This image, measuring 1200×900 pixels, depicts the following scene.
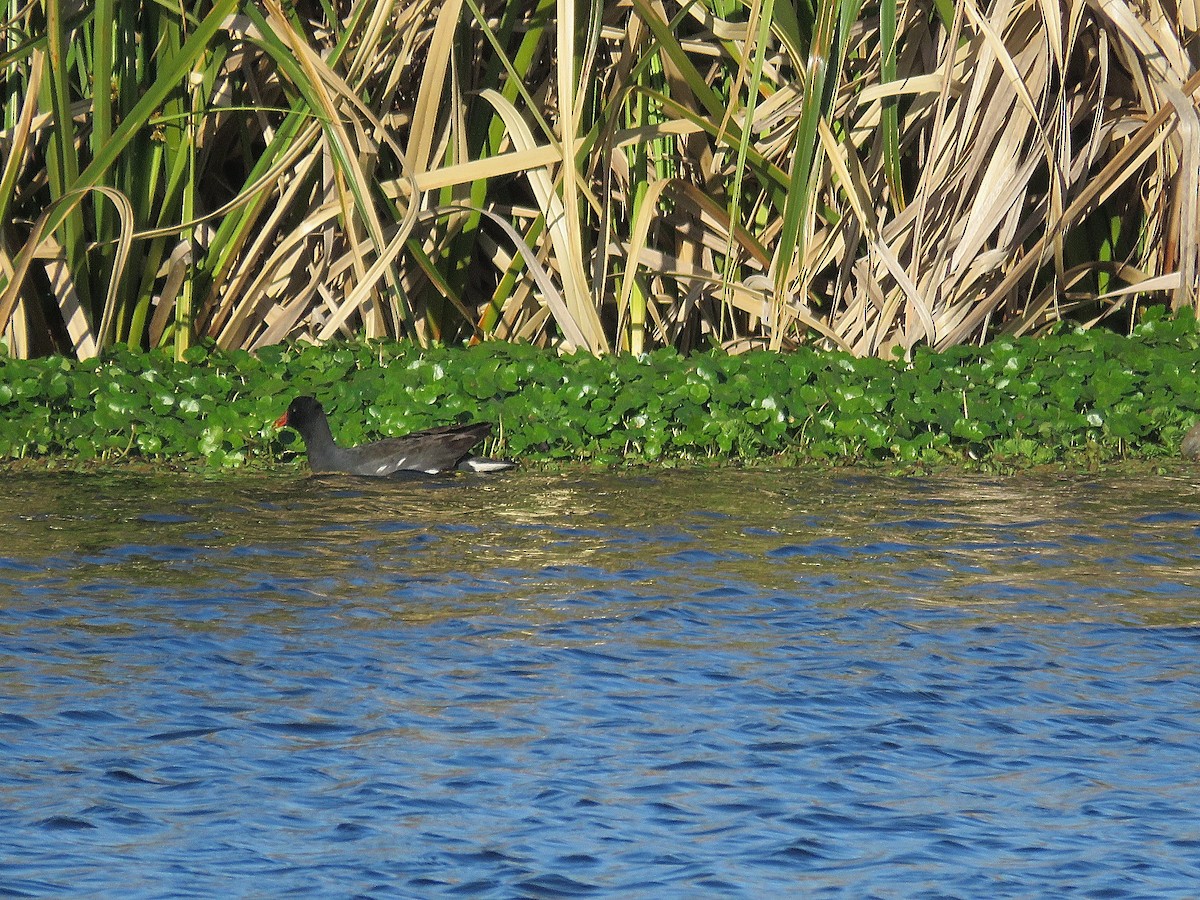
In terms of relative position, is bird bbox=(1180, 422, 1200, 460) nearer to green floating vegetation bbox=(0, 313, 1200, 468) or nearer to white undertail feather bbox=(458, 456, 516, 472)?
green floating vegetation bbox=(0, 313, 1200, 468)

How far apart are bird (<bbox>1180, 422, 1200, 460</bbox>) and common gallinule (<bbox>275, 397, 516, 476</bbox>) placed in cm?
335

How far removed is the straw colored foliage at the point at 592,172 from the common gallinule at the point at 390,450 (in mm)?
592

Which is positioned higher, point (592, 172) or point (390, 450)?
point (592, 172)

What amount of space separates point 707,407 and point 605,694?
406cm

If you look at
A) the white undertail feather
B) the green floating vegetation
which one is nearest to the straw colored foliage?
the green floating vegetation

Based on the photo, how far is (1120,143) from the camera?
10922 millimetres

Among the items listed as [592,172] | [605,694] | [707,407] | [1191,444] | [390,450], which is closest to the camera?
[605,694]

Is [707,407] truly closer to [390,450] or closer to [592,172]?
[592,172]

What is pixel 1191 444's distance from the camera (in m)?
9.48

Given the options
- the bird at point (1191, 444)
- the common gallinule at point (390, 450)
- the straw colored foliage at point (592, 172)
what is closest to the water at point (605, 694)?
the common gallinule at point (390, 450)

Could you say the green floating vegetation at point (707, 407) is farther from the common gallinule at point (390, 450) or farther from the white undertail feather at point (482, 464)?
the common gallinule at point (390, 450)

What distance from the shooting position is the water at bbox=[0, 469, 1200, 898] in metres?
4.55

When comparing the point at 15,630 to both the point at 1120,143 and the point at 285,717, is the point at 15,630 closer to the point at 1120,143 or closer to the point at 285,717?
the point at 285,717

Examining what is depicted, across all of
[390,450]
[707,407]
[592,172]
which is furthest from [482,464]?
[592,172]
